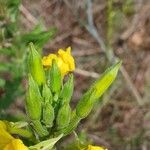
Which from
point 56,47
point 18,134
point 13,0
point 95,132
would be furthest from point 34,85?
point 56,47

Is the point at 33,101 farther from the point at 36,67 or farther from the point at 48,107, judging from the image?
the point at 36,67

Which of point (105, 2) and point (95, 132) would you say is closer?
point (95, 132)

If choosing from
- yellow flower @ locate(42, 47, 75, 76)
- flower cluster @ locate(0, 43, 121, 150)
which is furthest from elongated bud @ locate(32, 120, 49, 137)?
yellow flower @ locate(42, 47, 75, 76)

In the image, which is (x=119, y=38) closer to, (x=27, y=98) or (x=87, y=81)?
(x=87, y=81)

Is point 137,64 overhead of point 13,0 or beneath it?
beneath

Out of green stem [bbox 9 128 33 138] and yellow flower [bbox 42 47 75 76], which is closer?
green stem [bbox 9 128 33 138]

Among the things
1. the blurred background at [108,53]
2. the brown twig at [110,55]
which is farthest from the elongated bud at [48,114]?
the brown twig at [110,55]

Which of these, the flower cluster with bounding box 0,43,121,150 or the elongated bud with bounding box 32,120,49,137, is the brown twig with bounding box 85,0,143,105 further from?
the elongated bud with bounding box 32,120,49,137
